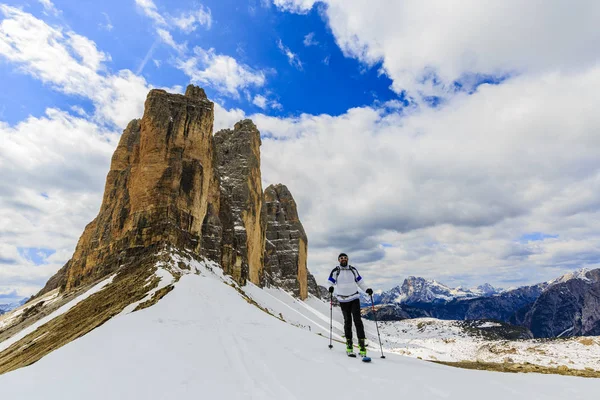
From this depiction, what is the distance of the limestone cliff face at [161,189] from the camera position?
39656mm

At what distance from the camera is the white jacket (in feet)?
31.9

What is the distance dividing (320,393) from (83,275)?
181 ft

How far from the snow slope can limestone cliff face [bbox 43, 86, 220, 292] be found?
31.2 metres

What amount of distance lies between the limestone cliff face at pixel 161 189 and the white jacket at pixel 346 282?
3271 cm

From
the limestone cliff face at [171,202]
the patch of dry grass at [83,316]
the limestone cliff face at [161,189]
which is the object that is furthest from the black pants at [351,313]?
the limestone cliff face at [161,189]

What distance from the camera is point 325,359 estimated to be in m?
8.08

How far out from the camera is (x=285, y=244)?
352 ft

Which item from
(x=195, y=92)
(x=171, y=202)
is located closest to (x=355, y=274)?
(x=171, y=202)

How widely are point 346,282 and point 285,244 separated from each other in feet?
324

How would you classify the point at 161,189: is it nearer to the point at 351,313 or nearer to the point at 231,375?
the point at 351,313

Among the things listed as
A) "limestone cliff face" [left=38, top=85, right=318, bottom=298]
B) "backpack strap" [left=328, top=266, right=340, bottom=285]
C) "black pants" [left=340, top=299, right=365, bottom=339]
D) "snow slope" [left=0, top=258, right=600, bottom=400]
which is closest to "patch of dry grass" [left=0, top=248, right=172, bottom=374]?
"limestone cliff face" [left=38, top=85, right=318, bottom=298]

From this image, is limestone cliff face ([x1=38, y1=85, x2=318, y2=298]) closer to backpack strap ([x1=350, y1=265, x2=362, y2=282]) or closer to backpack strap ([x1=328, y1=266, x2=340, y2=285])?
backpack strap ([x1=328, y1=266, x2=340, y2=285])

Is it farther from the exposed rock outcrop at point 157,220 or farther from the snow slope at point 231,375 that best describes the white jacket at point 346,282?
the exposed rock outcrop at point 157,220

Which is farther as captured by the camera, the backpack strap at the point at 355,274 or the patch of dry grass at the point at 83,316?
the patch of dry grass at the point at 83,316
